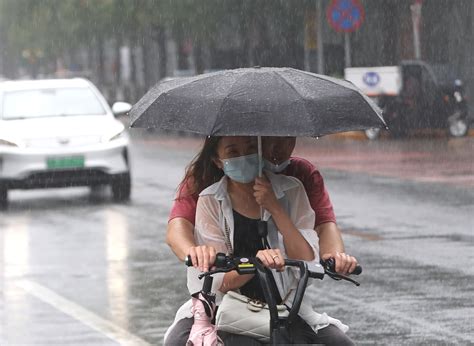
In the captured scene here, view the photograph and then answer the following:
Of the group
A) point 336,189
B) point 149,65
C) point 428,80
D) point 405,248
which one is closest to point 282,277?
point 405,248

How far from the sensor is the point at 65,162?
1753cm

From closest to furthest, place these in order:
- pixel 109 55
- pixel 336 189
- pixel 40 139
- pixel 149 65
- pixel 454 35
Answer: pixel 40 139 < pixel 336 189 < pixel 454 35 < pixel 149 65 < pixel 109 55

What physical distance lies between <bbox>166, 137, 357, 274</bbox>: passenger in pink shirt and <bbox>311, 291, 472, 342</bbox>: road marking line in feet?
11.6

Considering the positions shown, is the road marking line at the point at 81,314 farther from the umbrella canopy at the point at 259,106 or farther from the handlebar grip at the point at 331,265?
the handlebar grip at the point at 331,265

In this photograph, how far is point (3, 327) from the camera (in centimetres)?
930

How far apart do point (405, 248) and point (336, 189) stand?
6.24 metres

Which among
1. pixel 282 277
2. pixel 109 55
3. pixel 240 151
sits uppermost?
pixel 240 151

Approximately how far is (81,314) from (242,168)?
4995mm

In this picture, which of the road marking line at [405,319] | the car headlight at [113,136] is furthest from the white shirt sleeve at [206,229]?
the car headlight at [113,136]

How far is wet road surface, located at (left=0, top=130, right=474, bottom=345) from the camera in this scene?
9156 millimetres

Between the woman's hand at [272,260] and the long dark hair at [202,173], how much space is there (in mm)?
612

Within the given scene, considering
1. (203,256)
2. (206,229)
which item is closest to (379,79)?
(206,229)

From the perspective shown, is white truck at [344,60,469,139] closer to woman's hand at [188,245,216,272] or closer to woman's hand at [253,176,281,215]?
woman's hand at [253,176,281,215]

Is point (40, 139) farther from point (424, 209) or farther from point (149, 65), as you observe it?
point (149, 65)
